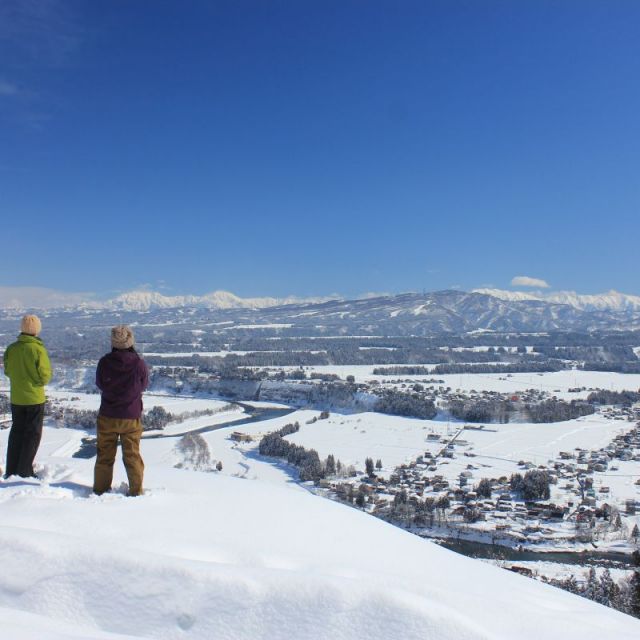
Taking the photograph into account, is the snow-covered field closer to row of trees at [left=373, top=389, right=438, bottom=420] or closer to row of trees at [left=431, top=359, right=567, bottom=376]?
row of trees at [left=431, top=359, right=567, bottom=376]

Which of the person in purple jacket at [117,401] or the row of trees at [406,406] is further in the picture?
the row of trees at [406,406]

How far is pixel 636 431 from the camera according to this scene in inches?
1683

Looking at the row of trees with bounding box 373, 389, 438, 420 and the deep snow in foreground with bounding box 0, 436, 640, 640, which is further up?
the deep snow in foreground with bounding box 0, 436, 640, 640

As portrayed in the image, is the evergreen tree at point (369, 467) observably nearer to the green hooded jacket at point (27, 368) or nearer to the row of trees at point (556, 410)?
the row of trees at point (556, 410)

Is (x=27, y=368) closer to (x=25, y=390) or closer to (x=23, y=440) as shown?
(x=25, y=390)

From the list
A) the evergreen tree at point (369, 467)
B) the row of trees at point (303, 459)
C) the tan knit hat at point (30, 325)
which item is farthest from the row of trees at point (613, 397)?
the tan knit hat at point (30, 325)

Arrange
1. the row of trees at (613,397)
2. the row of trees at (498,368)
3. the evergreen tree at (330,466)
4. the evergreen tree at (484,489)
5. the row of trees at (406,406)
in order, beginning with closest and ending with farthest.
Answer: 1. the evergreen tree at (484,489)
2. the evergreen tree at (330,466)
3. the row of trees at (406,406)
4. the row of trees at (613,397)
5. the row of trees at (498,368)

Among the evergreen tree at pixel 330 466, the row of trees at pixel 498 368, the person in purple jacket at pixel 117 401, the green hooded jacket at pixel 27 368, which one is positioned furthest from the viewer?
the row of trees at pixel 498 368

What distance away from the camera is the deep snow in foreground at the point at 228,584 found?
86.3 inches

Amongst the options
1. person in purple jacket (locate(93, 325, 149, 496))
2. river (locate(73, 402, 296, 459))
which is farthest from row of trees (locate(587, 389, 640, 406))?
person in purple jacket (locate(93, 325, 149, 496))

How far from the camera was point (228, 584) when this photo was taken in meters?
2.31

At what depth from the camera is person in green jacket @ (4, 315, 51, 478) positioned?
396 cm

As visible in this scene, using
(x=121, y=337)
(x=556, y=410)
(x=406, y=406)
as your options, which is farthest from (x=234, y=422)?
(x=121, y=337)

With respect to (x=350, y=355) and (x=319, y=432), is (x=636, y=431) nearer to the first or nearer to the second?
(x=319, y=432)
